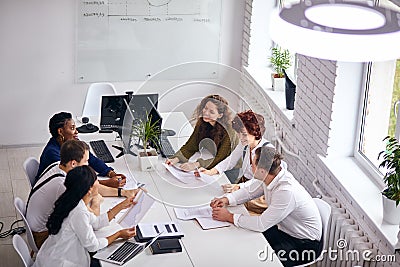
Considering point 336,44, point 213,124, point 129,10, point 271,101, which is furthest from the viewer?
point 129,10

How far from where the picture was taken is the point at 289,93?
622 cm

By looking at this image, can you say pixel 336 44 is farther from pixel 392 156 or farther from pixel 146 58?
pixel 146 58

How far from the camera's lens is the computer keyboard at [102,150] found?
17.5 ft

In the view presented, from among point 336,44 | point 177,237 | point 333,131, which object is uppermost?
point 336,44

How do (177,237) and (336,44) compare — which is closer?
(336,44)

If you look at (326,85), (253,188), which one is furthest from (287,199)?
(326,85)

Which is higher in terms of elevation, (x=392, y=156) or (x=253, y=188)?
(x=392, y=156)

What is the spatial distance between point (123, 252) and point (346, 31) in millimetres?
2542

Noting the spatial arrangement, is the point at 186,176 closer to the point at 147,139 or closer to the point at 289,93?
the point at 147,139

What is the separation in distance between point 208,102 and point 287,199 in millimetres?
888

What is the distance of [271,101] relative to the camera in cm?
649

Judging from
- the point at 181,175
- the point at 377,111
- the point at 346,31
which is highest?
the point at 346,31

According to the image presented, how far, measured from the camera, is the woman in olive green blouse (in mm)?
4691

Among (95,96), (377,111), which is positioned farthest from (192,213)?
(95,96)
